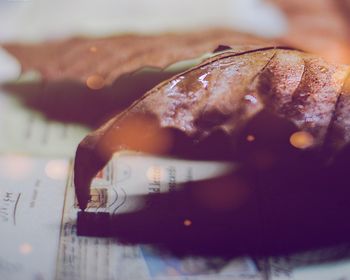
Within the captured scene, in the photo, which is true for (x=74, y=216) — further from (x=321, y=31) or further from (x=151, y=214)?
(x=321, y=31)

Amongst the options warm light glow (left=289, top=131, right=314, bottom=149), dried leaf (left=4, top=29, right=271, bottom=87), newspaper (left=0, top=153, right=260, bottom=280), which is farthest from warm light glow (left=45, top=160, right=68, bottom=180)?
warm light glow (left=289, top=131, right=314, bottom=149)

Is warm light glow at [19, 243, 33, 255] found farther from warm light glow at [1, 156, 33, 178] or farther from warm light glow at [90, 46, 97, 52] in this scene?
warm light glow at [90, 46, 97, 52]

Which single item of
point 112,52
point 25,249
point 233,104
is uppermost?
point 112,52

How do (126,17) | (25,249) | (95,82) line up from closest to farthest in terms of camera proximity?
(25,249)
(95,82)
(126,17)

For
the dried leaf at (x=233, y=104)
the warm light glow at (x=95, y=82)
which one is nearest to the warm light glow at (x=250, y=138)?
the dried leaf at (x=233, y=104)

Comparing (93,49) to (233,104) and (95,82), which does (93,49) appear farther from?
(233,104)

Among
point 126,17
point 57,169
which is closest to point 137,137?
point 57,169

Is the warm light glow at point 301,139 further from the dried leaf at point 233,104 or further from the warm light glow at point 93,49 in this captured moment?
A: the warm light glow at point 93,49

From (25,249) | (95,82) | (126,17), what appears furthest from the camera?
(126,17)

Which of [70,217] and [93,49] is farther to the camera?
[93,49]

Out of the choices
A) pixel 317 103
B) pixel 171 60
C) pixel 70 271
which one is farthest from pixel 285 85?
pixel 70 271
